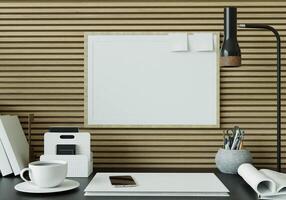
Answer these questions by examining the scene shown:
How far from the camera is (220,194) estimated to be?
1.27 metres

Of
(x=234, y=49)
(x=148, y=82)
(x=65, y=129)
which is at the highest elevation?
(x=234, y=49)

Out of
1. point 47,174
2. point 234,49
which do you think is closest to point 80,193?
point 47,174

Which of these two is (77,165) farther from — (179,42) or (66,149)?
(179,42)

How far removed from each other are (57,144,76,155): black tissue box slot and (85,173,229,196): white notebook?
130 mm

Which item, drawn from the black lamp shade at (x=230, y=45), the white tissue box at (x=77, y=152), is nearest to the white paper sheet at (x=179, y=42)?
the black lamp shade at (x=230, y=45)

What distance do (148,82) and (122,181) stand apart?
496 mm

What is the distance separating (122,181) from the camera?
1382 millimetres

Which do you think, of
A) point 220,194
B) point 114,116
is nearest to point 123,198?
point 220,194

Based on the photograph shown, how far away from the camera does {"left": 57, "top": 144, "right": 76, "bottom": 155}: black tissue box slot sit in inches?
61.9

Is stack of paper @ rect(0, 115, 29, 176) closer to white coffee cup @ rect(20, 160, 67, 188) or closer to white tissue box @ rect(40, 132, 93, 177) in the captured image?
white tissue box @ rect(40, 132, 93, 177)

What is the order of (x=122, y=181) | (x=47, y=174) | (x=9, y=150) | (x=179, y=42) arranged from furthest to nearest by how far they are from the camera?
(x=179, y=42) → (x=9, y=150) → (x=122, y=181) → (x=47, y=174)

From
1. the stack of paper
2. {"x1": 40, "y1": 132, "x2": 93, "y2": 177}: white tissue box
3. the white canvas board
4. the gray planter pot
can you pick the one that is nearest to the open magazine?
the gray planter pot

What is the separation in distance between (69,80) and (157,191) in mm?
685

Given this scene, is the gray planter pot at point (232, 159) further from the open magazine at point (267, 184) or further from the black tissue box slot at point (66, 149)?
the black tissue box slot at point (66, 149)
